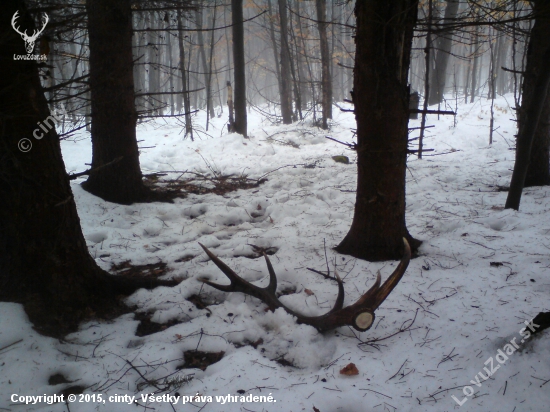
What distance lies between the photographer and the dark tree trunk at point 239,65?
11727 millimetres

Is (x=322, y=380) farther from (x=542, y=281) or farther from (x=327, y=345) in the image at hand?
(x=542, y=281)

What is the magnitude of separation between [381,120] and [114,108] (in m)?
3.99

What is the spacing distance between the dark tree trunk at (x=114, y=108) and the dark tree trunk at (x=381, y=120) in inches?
137

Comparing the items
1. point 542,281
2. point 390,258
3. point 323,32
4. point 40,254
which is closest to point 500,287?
A: point 542,281

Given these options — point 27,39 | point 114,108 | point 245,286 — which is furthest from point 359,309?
point 114,108

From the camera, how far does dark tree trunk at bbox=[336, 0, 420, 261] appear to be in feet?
10.7

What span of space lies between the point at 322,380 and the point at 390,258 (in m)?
1.83

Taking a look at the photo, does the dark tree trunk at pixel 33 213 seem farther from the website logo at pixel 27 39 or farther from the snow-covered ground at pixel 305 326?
the snow-covered ground at pixel 305 326

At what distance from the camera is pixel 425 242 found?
4.10 metres

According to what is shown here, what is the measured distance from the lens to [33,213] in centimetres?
265

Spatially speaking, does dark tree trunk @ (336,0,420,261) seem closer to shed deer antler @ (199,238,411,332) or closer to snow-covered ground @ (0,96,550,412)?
snow-covered ground @ (0,96,550,412)

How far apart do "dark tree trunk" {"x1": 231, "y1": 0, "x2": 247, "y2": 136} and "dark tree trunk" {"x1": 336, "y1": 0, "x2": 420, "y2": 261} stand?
8.95m

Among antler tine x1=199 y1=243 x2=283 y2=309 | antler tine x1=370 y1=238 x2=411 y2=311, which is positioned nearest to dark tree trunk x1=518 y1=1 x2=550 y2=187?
antler tine x1=370 y1=238 x2=411 y2=311

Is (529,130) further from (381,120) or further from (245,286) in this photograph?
(245,286)
